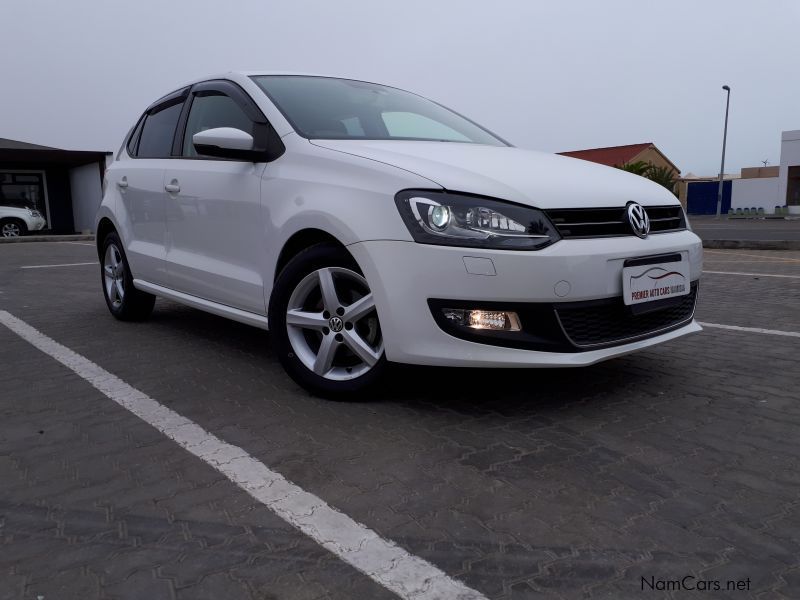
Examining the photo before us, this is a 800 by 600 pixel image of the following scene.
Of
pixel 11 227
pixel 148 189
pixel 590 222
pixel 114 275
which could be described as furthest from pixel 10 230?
pixel 590 222

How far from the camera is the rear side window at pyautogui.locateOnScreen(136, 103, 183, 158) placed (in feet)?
15.5

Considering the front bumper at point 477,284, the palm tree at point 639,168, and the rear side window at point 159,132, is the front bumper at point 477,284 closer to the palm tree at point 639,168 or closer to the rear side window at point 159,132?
the rear side window at point 159,132

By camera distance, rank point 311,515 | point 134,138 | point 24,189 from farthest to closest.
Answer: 1. point 24,189
2. point 134,138
3. point 311,515

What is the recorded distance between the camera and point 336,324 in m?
3.26

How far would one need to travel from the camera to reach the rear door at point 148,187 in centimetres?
464

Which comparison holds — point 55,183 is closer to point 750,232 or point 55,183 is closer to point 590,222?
point 750,232

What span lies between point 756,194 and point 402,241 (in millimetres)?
50711

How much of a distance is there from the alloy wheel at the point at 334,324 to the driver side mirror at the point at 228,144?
0.76 m

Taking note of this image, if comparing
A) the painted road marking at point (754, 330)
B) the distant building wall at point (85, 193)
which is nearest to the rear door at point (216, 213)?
the painted road marking at point (754, 330)

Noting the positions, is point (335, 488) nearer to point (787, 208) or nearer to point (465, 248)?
point (465, 248)

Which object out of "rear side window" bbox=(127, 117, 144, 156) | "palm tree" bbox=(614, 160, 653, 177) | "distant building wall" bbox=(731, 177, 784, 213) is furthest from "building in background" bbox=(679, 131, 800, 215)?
"rear side window" bbox=(127, 117, 144, 156)

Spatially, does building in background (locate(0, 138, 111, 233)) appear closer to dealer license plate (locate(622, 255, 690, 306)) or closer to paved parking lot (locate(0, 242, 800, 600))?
paved parking lot (locate(0, 242, 800, 600))

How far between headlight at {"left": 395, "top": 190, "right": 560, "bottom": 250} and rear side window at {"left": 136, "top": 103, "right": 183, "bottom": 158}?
8.09 feet

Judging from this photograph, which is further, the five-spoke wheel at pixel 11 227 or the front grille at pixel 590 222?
the five-spoke wheel at pixel 11 227
